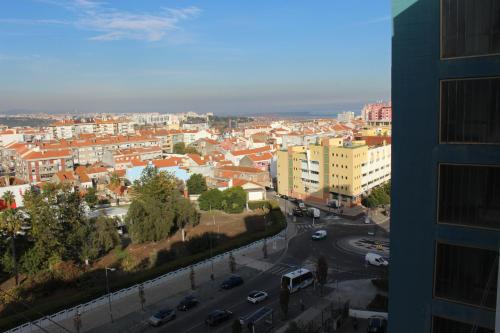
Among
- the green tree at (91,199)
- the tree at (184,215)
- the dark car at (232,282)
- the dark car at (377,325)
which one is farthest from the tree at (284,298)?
the green tree at (91,199)

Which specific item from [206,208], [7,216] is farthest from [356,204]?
[7,216]

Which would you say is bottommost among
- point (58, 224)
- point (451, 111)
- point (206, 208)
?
point (206, 208)

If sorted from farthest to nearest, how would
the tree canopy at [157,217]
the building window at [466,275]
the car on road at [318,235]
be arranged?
the tree canopy at [157,217]
the car on road at [318,235]
the building window at [466,275]

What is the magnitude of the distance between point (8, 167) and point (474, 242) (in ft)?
258

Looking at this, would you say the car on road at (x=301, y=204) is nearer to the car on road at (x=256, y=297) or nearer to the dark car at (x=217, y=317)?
the car on road at (x=256, y=297)

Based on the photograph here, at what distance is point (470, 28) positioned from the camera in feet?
17.8

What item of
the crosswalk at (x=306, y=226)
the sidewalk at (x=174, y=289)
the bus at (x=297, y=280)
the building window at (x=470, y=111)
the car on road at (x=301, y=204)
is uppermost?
the building window at (x=470, y=111)

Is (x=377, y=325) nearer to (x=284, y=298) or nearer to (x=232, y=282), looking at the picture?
(x=284, y=298)

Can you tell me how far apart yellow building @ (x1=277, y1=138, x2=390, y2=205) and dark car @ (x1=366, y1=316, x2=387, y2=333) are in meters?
24.5

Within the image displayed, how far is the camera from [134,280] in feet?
67.8

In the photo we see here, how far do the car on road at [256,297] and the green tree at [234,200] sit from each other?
21.1m

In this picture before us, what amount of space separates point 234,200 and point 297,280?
69.5 feet

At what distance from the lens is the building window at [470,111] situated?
17.7ft

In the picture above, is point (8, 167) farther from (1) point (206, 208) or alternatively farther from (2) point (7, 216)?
(2) point (7, 216)
